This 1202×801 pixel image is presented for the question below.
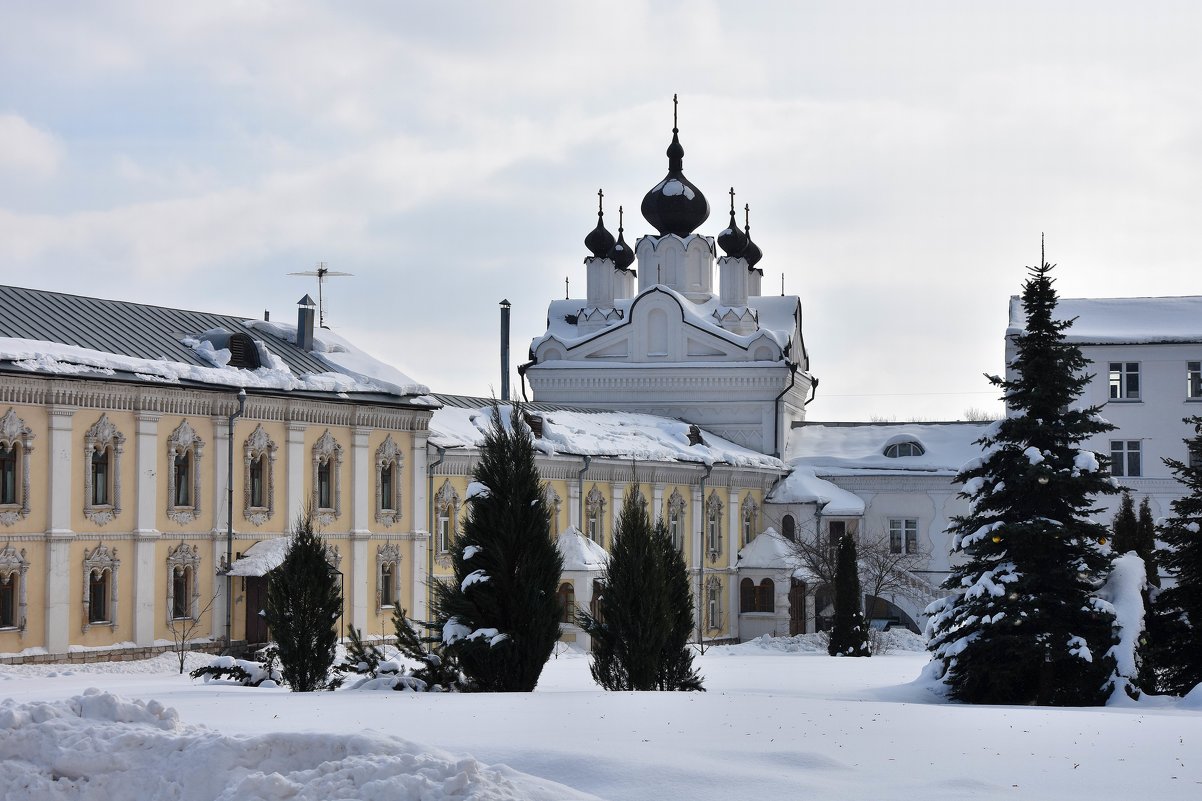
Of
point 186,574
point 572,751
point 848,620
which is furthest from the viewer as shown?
point 848,620

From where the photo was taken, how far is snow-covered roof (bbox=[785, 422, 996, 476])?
51.8 meters

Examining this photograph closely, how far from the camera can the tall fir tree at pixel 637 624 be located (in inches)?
778

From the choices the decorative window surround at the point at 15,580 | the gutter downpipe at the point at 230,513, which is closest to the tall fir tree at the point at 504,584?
the decorative window surround at the point at 15,580

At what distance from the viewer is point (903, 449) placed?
173 feet

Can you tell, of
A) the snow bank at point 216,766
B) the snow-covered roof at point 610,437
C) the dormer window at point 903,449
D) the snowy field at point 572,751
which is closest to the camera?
the snow bank at point 216,766

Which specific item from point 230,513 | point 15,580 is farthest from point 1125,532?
point 15,580

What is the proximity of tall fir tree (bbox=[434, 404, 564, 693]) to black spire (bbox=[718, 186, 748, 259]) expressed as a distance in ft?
121

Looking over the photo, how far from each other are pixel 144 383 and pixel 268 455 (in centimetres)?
347

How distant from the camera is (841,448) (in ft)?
175

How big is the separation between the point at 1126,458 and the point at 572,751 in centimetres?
3881

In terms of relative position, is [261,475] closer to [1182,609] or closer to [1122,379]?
[1182,609]

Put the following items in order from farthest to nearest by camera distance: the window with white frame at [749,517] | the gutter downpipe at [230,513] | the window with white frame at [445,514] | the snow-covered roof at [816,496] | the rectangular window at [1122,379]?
the snow-covered roof at [816,496] < the window with white frame at [749,517] < the rectangular window at [1122,379] < the window with white frame at [445,514] < the gutter downpipe at [230,513]

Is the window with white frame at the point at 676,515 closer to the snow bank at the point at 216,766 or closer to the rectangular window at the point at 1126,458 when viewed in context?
the rectangular window at the point at 1126,458

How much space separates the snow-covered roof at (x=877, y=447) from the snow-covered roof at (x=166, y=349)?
2189 cm
